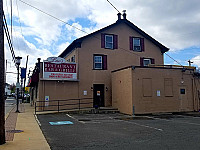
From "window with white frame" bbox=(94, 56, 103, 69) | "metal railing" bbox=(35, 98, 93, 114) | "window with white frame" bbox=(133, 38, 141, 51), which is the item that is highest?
"window with white frame" bbox=(133, 38, 141, 51)

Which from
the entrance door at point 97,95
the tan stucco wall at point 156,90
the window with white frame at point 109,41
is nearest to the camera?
the tan stucco wall at point 156,90

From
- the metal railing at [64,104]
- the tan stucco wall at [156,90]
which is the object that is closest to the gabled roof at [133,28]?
the tan stucco wall at [156,90]

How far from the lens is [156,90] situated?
58.0 ft

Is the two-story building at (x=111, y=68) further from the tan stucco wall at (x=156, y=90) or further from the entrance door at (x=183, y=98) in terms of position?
the entrance door at (x=183, y=98)

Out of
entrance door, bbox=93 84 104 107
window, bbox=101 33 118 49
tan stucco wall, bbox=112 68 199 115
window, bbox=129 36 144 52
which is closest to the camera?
tan stucco wall, bbox=112 68 199 115

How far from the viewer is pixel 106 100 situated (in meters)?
20.8

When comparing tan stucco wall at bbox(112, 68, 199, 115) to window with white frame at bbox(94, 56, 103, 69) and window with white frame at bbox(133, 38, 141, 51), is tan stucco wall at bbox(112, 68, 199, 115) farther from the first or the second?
window with white frame at bbox(133, 38, 141, 51)

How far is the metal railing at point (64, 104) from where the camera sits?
60.7 ft

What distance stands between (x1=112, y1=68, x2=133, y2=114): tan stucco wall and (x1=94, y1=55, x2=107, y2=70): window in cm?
172

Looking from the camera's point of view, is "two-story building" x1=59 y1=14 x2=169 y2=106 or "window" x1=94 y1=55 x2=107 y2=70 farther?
"window" x1=94 y1=55 x2=107 y2=70

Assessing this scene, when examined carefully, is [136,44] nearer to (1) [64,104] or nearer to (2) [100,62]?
(2) [100,62]

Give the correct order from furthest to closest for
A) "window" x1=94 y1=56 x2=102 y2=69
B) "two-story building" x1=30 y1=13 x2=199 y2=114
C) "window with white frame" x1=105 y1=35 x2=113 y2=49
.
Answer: "window with white frame" x1=105 y1=35 x2=113 y2=49, "window" x1=94 y1=56 x2=102 y2=69, "two-story building" x1=30 y1=13 x2=199 y2=114

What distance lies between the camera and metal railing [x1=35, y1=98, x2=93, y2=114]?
18.5m

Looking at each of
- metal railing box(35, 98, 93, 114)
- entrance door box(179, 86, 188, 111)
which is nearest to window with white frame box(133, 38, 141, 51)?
entrance door box(179, 86, 188, 111)
